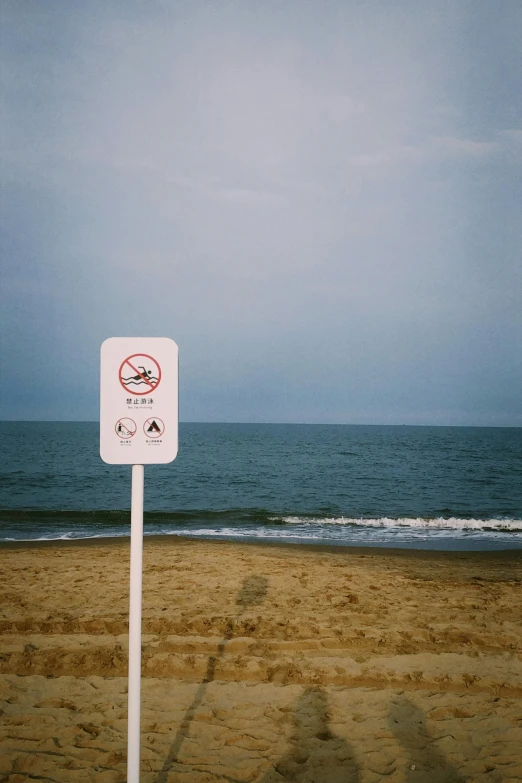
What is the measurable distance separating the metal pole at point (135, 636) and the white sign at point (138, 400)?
6.5 inches

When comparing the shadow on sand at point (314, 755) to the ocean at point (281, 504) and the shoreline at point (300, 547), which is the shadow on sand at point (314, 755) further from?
the ocean at point (281, 504)

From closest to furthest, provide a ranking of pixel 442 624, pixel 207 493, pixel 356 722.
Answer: pixel 356 722, pixel 442 624, pixel 207 493

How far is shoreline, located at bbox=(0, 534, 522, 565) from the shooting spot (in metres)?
13.7

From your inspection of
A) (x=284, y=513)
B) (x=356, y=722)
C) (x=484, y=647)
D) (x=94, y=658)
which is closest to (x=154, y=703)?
(x=94, y=658)

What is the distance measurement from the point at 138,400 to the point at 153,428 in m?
0.15

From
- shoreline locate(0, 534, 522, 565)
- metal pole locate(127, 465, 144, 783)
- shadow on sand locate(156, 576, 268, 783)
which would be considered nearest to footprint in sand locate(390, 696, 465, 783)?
shadow on sand locate(156, 576, 268, 783)

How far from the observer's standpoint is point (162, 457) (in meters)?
2.63

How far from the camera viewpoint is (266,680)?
520 cm

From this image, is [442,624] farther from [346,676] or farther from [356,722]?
[356,722]

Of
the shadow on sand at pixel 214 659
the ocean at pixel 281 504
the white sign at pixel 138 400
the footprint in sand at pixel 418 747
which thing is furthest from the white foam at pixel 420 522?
the white sign at pixel 138 400

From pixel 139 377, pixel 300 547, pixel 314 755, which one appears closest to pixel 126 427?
pixel 139 377

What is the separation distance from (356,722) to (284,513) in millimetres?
17338

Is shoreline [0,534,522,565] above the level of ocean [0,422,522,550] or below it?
above

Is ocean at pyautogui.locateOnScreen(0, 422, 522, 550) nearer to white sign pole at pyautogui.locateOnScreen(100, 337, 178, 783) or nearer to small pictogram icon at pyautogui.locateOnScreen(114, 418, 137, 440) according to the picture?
white sign pole at pyautogui.locateOnScreen(100, 337, 178, 783)
